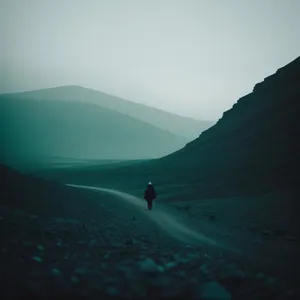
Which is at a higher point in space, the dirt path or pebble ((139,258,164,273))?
pebble ((139,258,164,273))

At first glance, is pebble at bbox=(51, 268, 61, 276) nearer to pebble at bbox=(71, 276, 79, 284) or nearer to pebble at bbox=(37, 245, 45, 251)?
pebble at bbox=(71, 276, 79, 284)

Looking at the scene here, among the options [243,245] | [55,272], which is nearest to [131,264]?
[55,272]

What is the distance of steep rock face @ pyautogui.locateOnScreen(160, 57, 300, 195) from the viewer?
40094 mm

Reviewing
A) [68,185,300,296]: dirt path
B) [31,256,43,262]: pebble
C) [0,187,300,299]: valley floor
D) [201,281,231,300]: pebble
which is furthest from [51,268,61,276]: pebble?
[68,185,300,296]: dirt path

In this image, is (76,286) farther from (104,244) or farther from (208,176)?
(208,176)

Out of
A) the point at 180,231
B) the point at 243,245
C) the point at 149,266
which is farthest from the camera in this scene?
the point at 180,231

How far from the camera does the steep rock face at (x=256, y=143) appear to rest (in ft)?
132

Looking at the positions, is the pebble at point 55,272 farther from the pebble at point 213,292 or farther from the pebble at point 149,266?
the pebble at point 213,292

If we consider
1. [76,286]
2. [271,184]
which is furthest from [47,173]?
[76,286]

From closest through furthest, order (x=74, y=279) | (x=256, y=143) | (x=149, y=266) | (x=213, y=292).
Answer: (x=74, y=279), (x=213, y=292), (x=149, y=266), (x=256, y=143)

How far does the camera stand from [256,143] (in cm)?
4903

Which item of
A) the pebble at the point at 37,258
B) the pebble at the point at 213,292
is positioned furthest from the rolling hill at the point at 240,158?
the pebble at the point at 37,258

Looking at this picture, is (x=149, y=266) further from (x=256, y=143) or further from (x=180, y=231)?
(x=256, y=143)

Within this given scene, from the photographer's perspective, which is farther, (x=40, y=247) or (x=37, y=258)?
(x=40, y=247)
